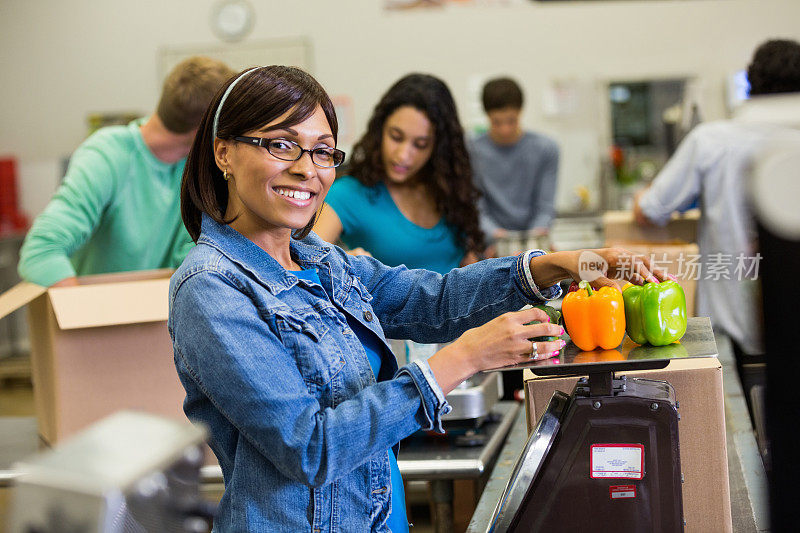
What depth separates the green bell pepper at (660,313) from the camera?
1.39 metres

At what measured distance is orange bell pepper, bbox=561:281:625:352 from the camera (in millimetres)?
1396

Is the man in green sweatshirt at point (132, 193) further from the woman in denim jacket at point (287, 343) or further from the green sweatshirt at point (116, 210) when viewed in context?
the woman in denim jacket at point (287, 343)

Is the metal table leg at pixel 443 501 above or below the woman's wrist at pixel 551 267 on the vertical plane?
below

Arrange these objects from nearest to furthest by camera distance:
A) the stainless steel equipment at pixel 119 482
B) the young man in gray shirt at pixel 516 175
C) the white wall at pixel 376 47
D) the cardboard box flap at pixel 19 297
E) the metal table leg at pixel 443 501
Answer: the stainless steel equipment at pixel 119 482 → the cardboard box flap at pixel 19 297 → the metal table leg at pixel 443 501 → the young man in gray shirt at pixel 516 175 → the white wall at pixel 376 47

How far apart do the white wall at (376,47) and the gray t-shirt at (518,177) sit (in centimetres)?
243

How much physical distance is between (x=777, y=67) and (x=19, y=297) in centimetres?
232

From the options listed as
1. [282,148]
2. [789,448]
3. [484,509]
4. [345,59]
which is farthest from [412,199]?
[345,59]

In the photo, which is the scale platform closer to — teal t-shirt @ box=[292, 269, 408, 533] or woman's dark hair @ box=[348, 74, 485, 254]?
teal t-shirt @ box=[292, 269, 408, 533]

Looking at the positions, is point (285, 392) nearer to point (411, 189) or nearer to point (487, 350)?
point (487, 350)

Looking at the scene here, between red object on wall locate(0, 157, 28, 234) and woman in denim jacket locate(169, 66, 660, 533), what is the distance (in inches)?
274

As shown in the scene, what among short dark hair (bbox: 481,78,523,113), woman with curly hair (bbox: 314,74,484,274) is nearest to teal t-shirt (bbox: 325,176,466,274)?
woman with curly hair (bbox: 314,74,484,274)

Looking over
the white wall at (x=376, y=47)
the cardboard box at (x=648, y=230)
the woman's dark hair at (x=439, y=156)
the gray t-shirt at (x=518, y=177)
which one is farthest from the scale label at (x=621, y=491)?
the white wall at (x=376, y=47)

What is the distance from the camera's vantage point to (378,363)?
1.43 metres

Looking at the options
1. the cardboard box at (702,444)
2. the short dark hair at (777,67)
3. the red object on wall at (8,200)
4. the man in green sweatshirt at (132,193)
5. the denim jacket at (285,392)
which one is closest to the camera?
the denim jacket at (285,392)
